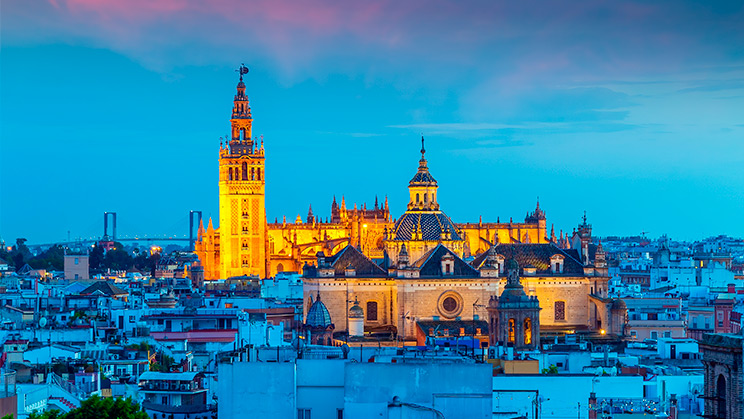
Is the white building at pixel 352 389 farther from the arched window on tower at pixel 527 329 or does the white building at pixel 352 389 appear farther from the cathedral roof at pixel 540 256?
the cathedral roof at pixel 540 256

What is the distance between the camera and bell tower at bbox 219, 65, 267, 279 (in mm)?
155375

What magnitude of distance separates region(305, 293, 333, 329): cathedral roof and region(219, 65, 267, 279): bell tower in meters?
71.2

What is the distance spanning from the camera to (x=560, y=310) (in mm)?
89062

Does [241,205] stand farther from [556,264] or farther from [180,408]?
[180,408]

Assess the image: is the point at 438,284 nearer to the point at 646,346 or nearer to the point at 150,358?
the point at 646,346

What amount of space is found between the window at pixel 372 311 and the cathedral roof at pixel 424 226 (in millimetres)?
4431

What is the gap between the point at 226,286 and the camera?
135 m

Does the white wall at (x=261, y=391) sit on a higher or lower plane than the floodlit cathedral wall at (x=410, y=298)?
lower

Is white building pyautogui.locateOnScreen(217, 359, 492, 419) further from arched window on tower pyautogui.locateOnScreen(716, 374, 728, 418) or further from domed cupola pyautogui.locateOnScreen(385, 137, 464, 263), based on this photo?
domed cupola pyautogui.locateOnScreen(385, 137, 464, 263)

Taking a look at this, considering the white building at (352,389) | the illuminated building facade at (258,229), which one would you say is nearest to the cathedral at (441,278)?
the white building at (352,389)

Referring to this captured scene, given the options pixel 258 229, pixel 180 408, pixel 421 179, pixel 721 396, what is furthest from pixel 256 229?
pixel 721 396

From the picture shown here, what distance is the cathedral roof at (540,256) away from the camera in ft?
294

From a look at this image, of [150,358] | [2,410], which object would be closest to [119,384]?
[150,358]

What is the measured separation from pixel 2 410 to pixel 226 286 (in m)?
88.4
